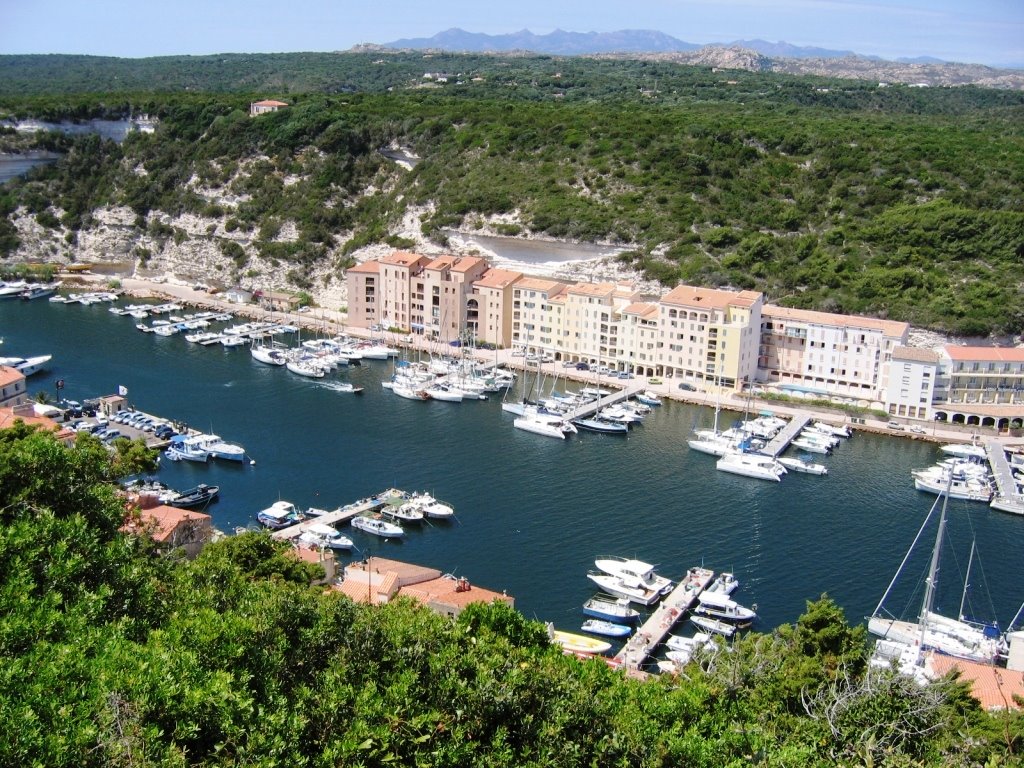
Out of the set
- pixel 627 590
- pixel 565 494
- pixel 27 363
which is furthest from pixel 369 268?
pixel 627 590

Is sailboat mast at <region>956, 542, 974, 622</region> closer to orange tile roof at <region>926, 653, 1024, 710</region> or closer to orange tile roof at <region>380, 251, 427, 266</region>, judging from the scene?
orange tile roof at <region>926, 653, 1024, 710</region>

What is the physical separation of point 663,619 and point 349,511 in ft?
21.2

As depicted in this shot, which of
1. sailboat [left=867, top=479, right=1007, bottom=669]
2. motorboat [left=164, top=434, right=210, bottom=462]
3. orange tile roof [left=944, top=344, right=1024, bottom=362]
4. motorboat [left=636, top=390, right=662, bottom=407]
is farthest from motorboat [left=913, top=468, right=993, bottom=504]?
motorboat [left=164, top=434, right=210, bottom=462]

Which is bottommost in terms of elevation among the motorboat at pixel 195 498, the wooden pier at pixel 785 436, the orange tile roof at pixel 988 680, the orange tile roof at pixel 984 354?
the wooden pier at pixel 785 436

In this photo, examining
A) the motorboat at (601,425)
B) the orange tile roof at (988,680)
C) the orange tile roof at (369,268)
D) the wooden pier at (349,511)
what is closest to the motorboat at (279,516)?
the wooden pier at (349,511)

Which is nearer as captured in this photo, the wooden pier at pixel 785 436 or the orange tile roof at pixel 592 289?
the wooden pier at pixel 785 436

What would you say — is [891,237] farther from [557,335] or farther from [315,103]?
[315,103]

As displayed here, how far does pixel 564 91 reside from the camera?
68938 mm

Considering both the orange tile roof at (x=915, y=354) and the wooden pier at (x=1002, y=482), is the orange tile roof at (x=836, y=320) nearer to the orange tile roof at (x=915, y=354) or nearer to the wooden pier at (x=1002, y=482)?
the orange tile roof at (x=915, y=354)

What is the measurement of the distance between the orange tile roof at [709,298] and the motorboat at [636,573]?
1224 centimetres

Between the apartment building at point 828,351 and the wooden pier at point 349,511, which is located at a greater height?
the apartment building at point 828,351

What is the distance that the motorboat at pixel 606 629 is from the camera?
1498cm

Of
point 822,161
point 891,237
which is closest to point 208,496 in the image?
point 891,237

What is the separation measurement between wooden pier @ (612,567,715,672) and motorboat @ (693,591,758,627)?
21cm
